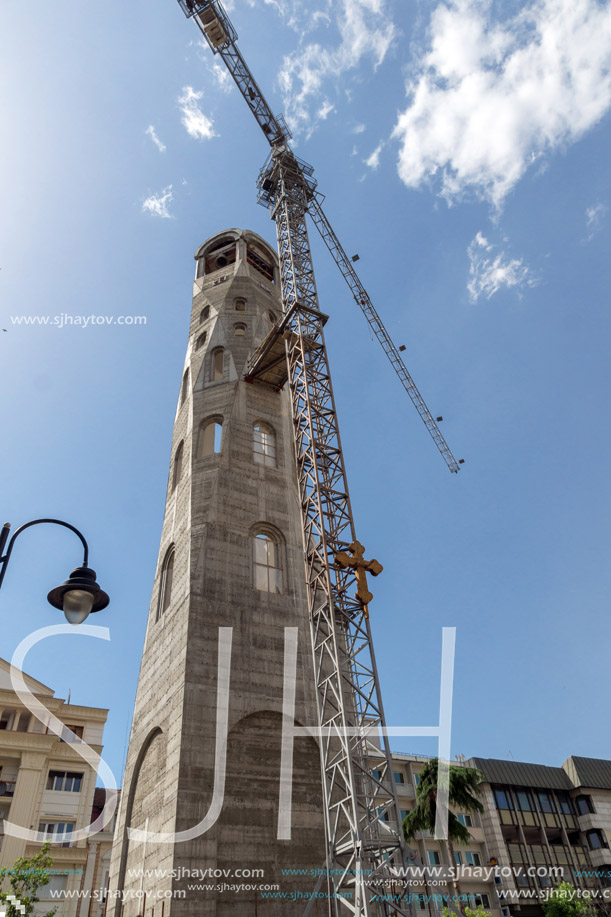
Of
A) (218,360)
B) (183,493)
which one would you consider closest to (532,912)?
(183,493)

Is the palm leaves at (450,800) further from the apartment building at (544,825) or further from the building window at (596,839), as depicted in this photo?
the building window at (596,839)

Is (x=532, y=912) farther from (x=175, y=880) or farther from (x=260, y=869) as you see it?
(x=175, y=880)

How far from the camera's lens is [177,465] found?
39.5 meters

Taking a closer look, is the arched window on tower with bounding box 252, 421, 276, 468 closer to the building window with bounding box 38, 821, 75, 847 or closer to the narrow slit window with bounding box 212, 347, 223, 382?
the narrow slit window with bounding box 212, 347, 223, 382

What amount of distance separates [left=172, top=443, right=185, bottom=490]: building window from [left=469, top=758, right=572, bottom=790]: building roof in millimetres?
34695

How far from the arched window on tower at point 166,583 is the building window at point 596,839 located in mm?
44365

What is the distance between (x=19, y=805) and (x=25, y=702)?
6.95m

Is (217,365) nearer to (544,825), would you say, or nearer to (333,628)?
(333,628)

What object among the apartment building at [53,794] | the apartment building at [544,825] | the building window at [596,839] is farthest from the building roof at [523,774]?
the apartment building at [53,794]

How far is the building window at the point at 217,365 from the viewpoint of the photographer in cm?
3959

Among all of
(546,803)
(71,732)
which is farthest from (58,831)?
(546,803)

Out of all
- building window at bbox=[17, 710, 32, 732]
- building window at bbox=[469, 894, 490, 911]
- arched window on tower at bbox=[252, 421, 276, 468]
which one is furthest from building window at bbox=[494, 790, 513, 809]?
building window at bbox=[17, 710, 32, 732]

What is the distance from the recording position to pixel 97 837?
136 feet

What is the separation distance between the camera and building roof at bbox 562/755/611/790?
55.7m
